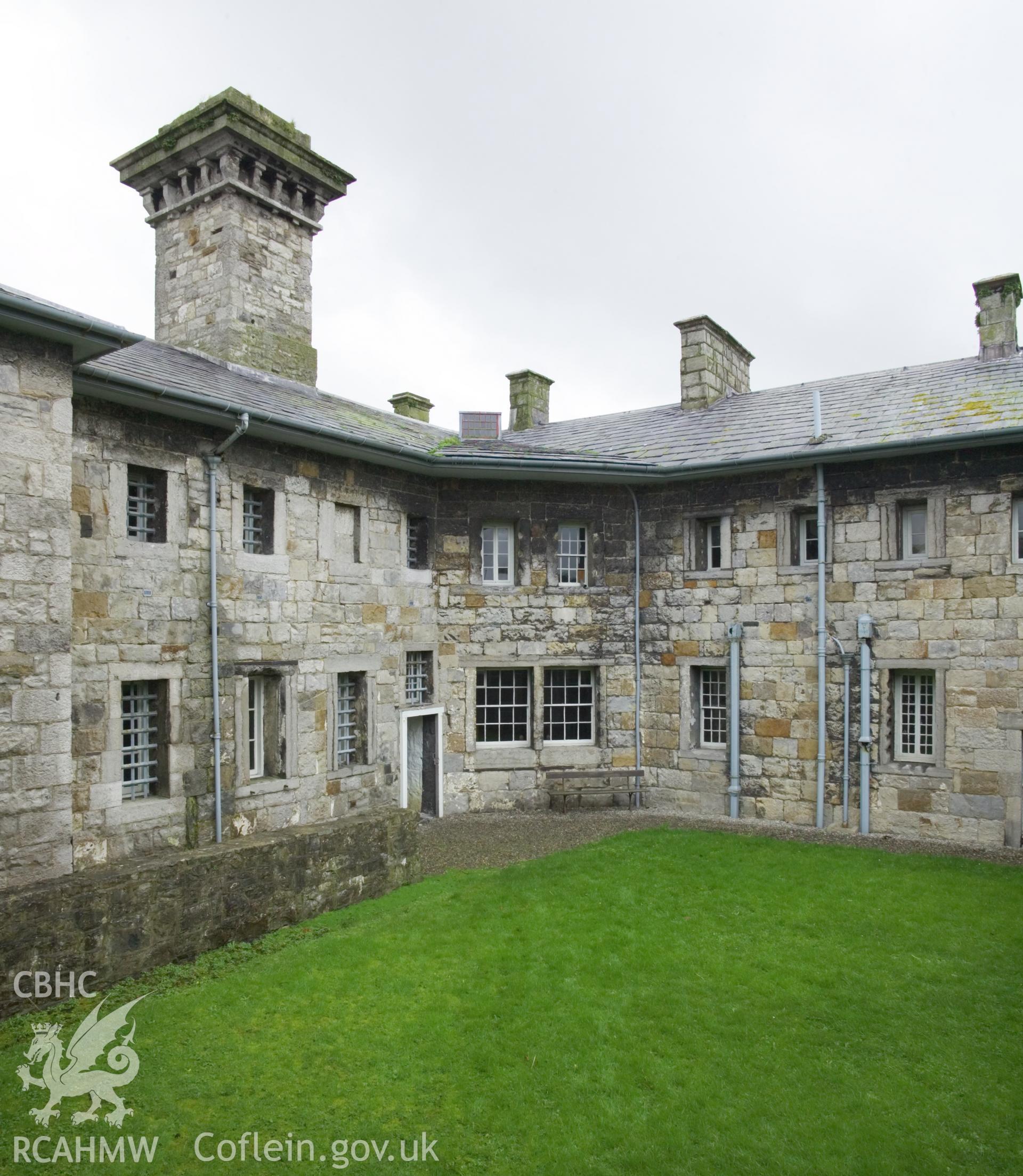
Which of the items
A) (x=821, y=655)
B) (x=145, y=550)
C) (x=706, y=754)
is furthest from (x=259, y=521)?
(x=821, y=655)

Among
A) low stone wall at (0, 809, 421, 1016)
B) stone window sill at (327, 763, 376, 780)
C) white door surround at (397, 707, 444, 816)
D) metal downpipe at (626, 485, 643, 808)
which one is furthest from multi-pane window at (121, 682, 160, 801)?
metal downpipe at (626, 485, 643, 808)

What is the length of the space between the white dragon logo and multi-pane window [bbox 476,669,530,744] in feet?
29.3

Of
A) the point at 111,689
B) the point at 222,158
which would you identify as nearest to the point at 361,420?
the point at 222,158

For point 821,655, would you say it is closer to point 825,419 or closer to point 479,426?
point 825,419

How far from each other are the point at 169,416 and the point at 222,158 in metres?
6.97

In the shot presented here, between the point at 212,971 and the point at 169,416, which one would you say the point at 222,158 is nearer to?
the point at 169,416

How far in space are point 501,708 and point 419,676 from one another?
1.55 meters

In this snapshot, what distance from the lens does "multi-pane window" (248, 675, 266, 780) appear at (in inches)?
470

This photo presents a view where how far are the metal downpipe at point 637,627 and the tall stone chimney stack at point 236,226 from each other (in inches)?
261

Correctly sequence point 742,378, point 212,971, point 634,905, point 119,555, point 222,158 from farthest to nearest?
point 742,378 → point 222,158 → point 119,555 → point 634,905 → point 212,971

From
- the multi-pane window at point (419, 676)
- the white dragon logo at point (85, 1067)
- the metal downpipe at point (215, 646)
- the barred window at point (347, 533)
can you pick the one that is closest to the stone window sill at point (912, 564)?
the multi-pane window at point (419, 676)

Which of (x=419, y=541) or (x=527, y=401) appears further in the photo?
(x=527, y=401)

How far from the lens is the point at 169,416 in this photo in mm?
10711

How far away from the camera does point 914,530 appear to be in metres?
13.1
